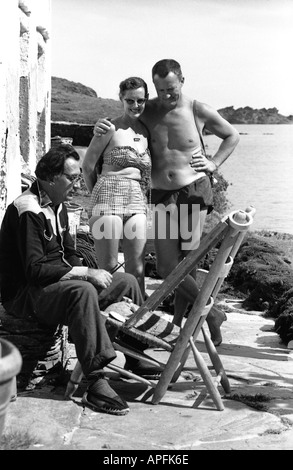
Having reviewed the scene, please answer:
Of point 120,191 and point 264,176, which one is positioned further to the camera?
point 264,176

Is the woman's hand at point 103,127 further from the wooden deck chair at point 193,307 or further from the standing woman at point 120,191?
the wooden deck chair at point 193,307

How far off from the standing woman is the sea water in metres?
12.2

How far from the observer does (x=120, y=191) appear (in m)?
5.96

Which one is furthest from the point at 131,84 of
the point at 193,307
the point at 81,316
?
the point at 81,316

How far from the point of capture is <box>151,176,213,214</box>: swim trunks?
20.3 feet

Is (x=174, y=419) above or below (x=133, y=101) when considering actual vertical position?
below

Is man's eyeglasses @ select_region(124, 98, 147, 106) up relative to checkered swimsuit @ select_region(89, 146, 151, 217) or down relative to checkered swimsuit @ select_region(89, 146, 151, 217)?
up

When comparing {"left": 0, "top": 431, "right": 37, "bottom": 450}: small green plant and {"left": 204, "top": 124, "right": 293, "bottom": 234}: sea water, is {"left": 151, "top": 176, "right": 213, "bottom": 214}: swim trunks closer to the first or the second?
{"left": 0, "top": 431, "right": 37, "bottom": 450}: small green plant

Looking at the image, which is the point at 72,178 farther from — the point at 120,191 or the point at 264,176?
the point at 264,176

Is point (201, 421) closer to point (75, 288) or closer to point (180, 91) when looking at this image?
point (75, 288)

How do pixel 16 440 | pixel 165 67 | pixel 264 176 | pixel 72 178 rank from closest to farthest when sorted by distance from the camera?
pixel 16 440
pixel 72 178
pixel 165 67
pixel 264 176

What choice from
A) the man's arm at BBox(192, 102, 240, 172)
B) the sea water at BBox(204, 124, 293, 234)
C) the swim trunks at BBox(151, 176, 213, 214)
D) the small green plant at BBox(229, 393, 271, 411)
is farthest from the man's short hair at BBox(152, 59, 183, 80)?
the sea water at BBox(204, 124, 293, 234)

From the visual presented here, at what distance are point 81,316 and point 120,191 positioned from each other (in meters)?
1.43

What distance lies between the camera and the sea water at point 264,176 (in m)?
24.3
